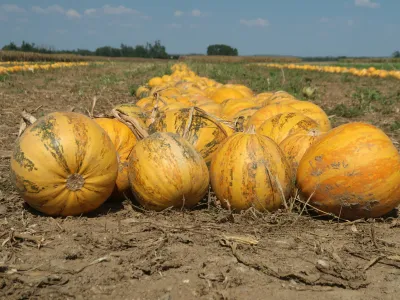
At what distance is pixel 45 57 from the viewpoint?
173 feet

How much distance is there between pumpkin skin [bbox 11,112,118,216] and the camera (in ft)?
10.4

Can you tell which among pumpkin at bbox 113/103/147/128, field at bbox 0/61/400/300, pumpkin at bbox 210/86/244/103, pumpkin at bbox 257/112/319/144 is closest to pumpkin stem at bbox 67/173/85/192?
field at bbox 0/61/400/300

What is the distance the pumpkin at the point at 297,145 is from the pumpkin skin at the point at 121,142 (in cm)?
141

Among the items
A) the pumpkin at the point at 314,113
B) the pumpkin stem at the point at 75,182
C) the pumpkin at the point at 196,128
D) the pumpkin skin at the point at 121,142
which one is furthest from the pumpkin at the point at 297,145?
the pumpkin stem at the point at 75,182

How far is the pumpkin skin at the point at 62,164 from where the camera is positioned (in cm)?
318

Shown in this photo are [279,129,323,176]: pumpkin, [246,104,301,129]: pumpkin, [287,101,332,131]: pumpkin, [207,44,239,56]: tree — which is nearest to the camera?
[279,129,323,176]: pumpkin

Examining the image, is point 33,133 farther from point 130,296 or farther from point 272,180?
point 272,180

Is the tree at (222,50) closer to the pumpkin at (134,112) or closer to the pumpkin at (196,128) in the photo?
the pumpkin at (134,112)

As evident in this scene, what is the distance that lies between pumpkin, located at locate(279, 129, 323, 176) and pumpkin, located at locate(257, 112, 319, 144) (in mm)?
198

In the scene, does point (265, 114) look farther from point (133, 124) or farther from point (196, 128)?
point (133, 124)

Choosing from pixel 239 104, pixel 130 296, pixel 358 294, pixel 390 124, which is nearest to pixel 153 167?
pixel 130 296

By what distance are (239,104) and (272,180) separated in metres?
2.59

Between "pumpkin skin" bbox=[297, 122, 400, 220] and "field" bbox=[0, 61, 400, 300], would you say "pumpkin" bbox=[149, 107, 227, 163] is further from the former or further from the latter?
"pumpkin skin" bbox=[297, 122, 400, 220]

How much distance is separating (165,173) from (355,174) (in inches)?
57.6
